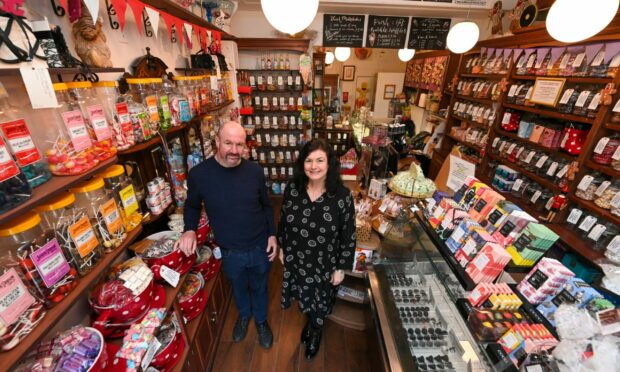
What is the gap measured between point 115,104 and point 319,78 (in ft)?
16.4

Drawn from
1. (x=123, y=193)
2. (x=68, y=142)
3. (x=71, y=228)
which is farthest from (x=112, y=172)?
(x=71, y=228)

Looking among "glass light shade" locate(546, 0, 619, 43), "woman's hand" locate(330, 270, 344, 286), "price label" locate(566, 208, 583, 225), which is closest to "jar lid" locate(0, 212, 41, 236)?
"woman's hand" locate(330, 270, 344, 286)

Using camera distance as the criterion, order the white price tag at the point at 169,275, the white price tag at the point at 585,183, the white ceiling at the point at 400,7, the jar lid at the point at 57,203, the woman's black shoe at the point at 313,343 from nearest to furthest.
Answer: the jar lid at the point at 57,203 → the white price tag at the point at 169,275 → the woman's black shoe at the point at 313,343 → the white price tag at the point at 585,183 → the white ceiling at the point at 400,7

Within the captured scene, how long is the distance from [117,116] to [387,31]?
3.77 m

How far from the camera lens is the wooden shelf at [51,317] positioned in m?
0.77

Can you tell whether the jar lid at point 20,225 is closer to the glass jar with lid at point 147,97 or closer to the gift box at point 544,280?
the glass jar with lid at point 147,97

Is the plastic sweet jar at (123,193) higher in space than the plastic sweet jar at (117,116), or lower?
lower

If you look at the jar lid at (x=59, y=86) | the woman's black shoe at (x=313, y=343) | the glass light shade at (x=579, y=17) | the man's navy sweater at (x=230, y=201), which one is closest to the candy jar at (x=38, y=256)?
the jar lid at (x=59, y=86)

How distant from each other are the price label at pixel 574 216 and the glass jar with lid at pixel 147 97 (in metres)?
3.72

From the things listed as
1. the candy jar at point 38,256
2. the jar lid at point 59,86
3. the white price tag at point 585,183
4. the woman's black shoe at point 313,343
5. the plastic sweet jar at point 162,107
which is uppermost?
the jar lid at point 59,86

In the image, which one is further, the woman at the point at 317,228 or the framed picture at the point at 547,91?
the framed picture at the point at 547,91

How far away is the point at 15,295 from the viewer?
808 mm

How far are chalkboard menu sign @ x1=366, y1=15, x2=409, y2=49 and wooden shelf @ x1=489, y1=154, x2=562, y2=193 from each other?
7.01ft

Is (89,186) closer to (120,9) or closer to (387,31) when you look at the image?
(120,9)
